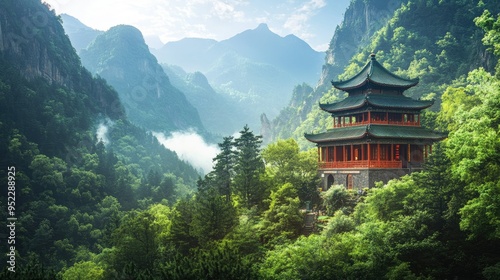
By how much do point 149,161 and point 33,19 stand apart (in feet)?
206

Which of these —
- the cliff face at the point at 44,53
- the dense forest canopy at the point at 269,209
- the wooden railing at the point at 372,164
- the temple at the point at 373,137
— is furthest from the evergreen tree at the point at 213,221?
the cliff face at the point at 44,53

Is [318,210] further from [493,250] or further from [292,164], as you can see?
[493,250]

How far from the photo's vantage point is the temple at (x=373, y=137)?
151 ft

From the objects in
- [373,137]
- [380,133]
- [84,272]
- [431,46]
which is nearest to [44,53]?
[84,272]

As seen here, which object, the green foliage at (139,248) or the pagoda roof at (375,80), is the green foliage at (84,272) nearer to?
A: the green foliage at (139,248)

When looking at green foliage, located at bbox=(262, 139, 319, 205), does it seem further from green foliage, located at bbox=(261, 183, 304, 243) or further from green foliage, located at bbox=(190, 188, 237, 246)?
green foliage, located at bbox=(190, 188, 237, 246)

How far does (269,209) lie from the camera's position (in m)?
42.5

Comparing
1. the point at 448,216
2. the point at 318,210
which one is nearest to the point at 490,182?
the point at 448,216

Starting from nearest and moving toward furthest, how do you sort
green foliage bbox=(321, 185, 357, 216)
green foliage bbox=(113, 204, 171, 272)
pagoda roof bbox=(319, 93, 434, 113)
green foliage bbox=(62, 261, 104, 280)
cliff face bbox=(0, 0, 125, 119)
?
green foliage bbox=(113, 204, 171, 272) < green foliage bbox=(321, 185, 357, 216) < pagoda roof bbox=(319, 93, 434, 113) < green foliage bbox=(62, 261, 104, 280) < cliff face bbox=(0, 0, 125, 119)

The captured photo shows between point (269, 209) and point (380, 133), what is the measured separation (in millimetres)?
13617

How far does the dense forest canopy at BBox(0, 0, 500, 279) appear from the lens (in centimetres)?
2762

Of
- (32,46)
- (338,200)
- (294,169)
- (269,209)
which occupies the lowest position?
(269,209)

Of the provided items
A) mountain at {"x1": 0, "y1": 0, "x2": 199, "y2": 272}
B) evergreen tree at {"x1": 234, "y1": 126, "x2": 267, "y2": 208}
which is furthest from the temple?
mountain at {"x1": 0, "y1": 0, "x2": 199, "y2": 272}

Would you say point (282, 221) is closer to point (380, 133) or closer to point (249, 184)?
point (249, 184)
